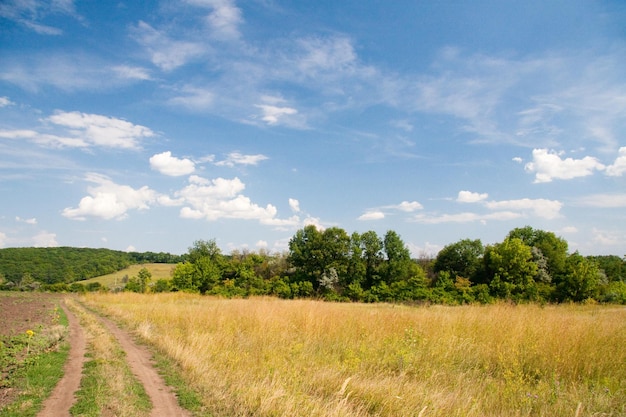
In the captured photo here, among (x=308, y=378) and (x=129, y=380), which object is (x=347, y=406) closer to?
(x=308, y=378)

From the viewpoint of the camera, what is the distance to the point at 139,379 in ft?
22.1

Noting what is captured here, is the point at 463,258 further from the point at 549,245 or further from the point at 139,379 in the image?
the point at 139,379

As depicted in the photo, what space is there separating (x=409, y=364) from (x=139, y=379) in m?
5.60

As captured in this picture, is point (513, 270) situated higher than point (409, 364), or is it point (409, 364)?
point (513, 270)

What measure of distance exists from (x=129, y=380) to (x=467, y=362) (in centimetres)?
720

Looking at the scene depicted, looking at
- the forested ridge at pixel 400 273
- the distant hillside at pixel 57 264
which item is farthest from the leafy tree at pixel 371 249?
the distant hillside at pixel 57 264

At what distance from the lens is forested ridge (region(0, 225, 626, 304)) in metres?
41.2

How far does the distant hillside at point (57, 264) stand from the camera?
7625cm

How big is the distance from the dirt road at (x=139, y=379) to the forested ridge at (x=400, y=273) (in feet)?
105

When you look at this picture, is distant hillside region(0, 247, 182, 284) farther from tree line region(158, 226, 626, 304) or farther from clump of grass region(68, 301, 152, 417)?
clump of grass region(68, 301, 152, 417)

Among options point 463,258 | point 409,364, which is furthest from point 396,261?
point 409,364

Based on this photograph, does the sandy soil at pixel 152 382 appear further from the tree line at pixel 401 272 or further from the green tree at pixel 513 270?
the green tree at pixel 513 270

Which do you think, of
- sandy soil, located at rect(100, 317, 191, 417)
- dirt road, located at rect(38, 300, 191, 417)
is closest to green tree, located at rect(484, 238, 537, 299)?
sandy soil, located at rect(100, 317, 191, 417)

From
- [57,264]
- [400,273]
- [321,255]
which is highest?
Answer: [321,255]
